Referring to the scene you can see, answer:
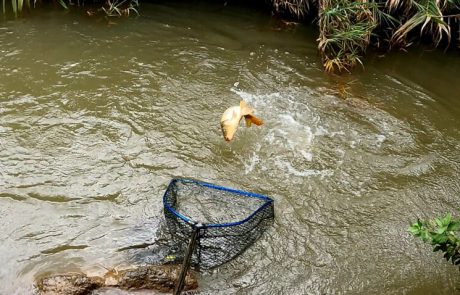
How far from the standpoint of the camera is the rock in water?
3234mm

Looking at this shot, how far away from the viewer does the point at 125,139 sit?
16.1 feet

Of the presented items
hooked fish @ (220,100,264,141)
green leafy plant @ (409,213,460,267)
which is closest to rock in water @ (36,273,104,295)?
hooked fish @ (220,100,264,141)

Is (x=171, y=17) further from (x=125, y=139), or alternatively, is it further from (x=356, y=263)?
(x=356, y=263)

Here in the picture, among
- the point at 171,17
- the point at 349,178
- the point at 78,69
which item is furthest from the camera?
the point at 171,17

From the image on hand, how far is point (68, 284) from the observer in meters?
3.26

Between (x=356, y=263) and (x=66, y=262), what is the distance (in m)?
2.34

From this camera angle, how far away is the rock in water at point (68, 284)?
3.23 m

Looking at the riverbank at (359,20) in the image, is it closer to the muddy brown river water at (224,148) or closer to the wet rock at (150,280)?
the muddy brown river water at (224,148)

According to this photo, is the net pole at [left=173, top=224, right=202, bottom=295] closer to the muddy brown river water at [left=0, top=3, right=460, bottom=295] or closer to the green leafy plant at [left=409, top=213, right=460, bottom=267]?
the muddy brown river water at [left=0, top=3, right=460, bottom=295]

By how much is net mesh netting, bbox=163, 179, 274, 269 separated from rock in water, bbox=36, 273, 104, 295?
685 mm

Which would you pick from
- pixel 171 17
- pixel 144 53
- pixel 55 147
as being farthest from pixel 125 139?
pixel 171 17

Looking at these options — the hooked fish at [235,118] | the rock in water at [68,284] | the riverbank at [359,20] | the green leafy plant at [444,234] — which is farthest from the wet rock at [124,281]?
the riverbank at [359,20]

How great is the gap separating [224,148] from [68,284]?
2200mm

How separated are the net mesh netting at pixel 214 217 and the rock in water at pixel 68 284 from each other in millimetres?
685
